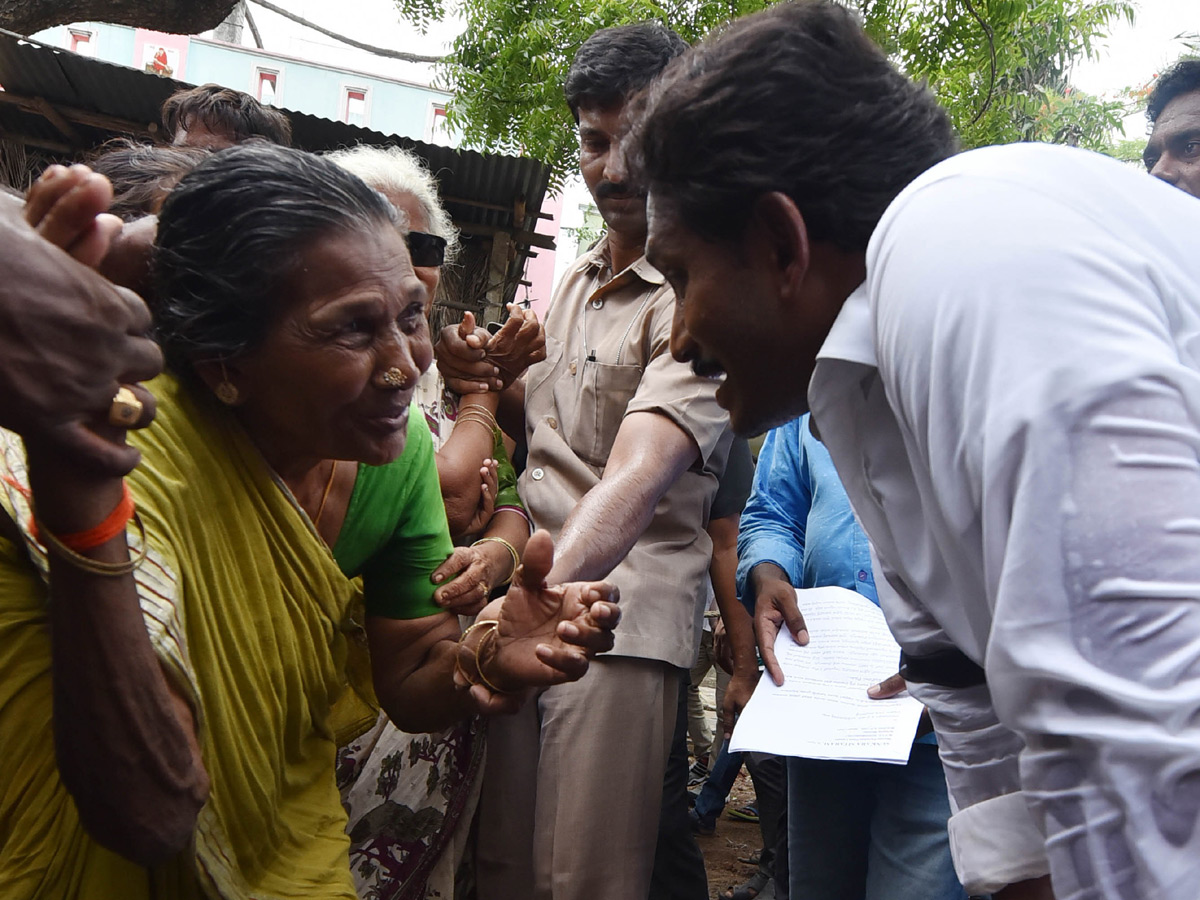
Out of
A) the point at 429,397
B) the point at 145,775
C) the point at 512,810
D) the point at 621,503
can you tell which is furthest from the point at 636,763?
the point at 145,775

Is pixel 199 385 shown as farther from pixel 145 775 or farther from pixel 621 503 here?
pixel 621 503

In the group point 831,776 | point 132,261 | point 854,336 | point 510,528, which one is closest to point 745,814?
point 831,776

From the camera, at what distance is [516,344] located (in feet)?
9.55

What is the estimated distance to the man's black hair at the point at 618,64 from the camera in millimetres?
2992

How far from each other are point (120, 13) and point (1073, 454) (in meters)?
6.10

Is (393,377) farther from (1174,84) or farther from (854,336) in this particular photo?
(1174,84)

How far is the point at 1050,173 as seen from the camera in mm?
1126

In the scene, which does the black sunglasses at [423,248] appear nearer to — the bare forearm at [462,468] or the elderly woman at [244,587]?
the bare forearm at [462,468]

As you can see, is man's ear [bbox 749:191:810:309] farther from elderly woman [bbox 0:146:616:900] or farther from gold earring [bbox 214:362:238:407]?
gold earring [bbox 214:362:238:407]

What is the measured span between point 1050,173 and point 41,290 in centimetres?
109

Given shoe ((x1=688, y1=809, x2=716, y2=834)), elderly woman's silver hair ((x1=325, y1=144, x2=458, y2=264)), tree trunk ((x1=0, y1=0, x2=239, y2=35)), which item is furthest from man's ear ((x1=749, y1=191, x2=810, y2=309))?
tree trunk ((x1=0, y1=0, x2=239, y2=35))

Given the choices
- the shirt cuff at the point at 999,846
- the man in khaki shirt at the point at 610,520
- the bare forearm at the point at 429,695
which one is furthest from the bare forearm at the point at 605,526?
the shirt cuff at the point at 999,846

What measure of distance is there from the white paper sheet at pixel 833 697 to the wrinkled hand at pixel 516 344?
1011 millimetres

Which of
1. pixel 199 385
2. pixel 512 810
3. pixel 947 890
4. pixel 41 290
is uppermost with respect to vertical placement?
pixel 41 290
